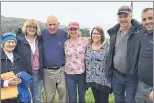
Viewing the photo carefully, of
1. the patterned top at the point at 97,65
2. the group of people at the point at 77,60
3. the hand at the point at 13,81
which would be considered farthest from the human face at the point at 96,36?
the hand at the point at 13,81

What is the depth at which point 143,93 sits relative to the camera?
488 centimetres

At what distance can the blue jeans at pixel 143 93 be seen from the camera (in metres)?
4.80

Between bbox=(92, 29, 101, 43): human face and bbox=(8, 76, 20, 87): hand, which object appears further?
bbox=(92, 29, 101, 43): human face

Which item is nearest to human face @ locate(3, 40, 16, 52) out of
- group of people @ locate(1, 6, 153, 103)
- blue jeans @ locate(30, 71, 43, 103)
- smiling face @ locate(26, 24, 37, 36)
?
group of people @ locate(1, 6, 153, 103)

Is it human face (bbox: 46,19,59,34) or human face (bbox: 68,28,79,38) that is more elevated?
human face (bbox: 46,19,59,34)

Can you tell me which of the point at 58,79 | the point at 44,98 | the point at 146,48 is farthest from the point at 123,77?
the point at 44,98

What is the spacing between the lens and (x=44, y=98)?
251 inches

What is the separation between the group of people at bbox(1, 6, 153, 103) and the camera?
5258 mm

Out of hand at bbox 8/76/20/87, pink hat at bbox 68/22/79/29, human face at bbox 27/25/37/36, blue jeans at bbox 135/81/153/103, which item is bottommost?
blue jeans at bbox 135/81/153/103

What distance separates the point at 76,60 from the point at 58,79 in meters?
0.54

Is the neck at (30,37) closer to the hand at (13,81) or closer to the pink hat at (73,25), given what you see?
the pink hat at (73,25)

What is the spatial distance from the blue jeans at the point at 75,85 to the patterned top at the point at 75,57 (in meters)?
0.11

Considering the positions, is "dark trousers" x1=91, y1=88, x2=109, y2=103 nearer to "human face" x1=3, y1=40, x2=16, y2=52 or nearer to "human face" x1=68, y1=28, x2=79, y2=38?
"human face" x1=68, y1=28, x2=79, y2=38

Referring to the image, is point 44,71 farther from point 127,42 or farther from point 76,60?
point 127,42
